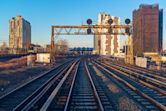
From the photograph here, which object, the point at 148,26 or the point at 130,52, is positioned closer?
the point at 130,52

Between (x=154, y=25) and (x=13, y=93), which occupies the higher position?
(x=154, y=25)

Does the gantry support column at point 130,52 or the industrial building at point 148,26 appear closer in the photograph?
the gantry support column at point 130,52

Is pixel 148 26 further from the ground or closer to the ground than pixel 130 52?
further from the ground

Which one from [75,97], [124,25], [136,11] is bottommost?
[75,97]

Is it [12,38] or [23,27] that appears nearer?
[12,38]

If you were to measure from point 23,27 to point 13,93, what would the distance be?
586 ft

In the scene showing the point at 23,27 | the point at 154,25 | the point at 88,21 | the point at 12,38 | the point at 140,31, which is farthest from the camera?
the point at 23,27

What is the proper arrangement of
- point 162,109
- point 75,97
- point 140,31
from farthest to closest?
point 140,31
point 75,97
point 162,109

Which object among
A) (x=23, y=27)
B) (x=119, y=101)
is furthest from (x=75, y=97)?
(x=23, y=27)

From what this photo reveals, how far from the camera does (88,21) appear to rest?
51.6 meters

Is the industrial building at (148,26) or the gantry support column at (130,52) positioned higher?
Result: the industrial building at (148,26)

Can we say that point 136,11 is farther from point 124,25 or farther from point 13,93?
point 13,93

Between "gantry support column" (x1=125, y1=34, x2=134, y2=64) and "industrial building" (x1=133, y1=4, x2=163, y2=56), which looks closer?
"gantry support column" (x1=125, y1=34, x2=134, y2=64)

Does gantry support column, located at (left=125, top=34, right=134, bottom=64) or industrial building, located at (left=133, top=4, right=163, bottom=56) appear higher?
industrial building, located at (left=133, top=4, right=163, bottom=56)
